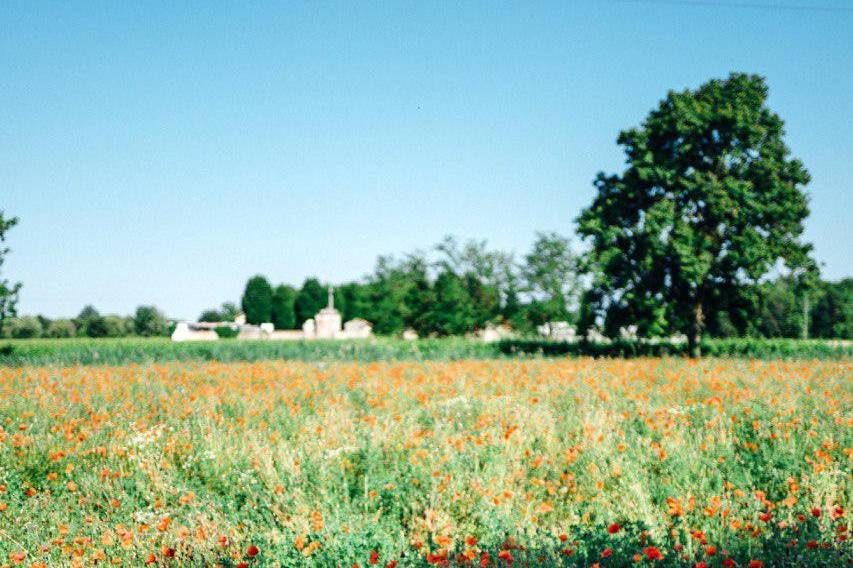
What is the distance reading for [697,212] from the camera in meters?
25.3

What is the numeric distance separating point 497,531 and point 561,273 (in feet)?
201

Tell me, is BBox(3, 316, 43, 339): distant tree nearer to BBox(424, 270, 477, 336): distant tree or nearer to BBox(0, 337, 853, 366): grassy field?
BBox(0, 337, 853, 366): grassy field

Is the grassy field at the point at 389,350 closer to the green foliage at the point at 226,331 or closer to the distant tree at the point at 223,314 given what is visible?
the green foliage at the point at 226,331

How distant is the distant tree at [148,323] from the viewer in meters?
57.4

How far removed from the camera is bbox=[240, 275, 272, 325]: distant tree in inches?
3285

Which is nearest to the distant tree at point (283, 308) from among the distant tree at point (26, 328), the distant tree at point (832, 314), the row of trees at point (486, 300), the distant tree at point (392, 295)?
the row of trees at point (486, 300)

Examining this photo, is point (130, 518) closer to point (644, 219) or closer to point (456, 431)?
point (456, 431)

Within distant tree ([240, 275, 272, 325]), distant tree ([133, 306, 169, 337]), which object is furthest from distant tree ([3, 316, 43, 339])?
distant tree ([240, 275, 272, 325])

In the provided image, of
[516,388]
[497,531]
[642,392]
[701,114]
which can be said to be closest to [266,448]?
[497,531]

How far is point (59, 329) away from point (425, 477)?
185 ft

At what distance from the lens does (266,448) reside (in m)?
5.84

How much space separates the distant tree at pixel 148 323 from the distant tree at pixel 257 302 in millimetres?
24675

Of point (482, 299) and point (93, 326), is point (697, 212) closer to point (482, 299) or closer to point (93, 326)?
point (482, 299)

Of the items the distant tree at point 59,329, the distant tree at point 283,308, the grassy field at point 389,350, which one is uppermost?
the distant tree at point 283,308
